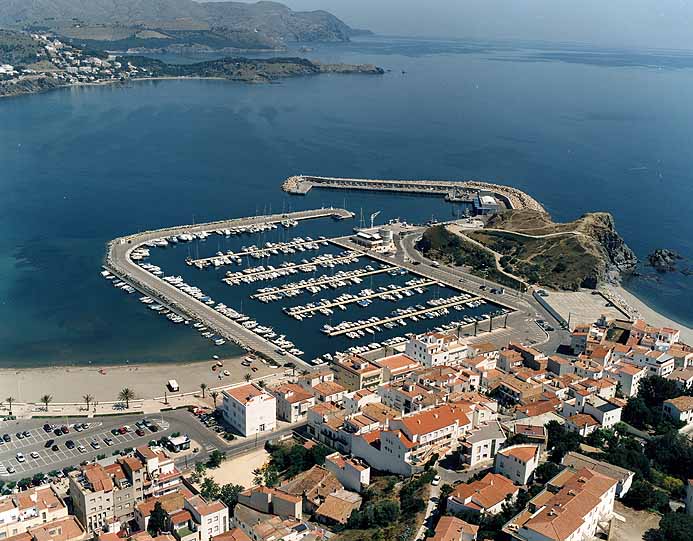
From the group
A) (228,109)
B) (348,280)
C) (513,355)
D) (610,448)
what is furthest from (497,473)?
(228,109)

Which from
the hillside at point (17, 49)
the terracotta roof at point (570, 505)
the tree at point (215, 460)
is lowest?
the tree at point (215, 460)

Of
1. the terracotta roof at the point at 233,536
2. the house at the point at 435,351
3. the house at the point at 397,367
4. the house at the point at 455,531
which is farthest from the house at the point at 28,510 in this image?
the house at the point at 435,351

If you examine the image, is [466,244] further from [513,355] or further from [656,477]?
[656,477]

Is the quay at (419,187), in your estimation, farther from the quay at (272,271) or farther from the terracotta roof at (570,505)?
the terracotta roof at (570,505)

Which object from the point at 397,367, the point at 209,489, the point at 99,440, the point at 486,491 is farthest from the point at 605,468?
the point at 99,440

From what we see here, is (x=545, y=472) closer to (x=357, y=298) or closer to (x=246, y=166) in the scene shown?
(x=357, y=298)

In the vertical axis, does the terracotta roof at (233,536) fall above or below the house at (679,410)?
below
